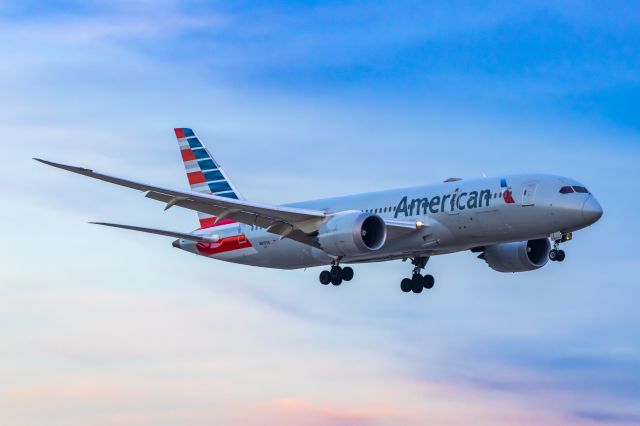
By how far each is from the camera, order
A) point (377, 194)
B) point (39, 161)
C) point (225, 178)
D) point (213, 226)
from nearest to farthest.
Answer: point (39, 161) < point (377, 194) < point (213, 226) < point (225, 178)

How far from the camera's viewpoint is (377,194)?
202 ft

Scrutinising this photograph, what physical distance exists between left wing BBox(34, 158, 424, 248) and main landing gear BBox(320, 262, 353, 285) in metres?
1.90

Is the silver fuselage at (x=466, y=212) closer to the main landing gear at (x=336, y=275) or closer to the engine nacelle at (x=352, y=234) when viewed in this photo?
the main landing gear at (x=336, y=275)

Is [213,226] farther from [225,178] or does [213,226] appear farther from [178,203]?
[178,203]

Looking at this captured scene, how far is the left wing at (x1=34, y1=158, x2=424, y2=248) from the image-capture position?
5581 cm

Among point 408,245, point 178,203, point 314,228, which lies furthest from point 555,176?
point 178,203

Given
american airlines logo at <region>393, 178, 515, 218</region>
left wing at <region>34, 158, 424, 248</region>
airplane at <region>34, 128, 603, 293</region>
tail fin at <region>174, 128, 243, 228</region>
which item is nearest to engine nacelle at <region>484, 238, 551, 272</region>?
airplane at <region>34, 128, 603, 293</region>

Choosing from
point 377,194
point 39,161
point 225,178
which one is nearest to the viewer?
point 39,161

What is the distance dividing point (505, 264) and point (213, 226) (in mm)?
14150

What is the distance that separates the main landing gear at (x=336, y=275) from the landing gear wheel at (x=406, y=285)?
3.56 meters

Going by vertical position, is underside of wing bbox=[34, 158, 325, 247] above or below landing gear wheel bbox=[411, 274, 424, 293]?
above

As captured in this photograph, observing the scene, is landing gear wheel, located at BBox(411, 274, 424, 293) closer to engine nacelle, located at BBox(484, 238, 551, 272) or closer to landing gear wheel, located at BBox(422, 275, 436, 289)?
landing gear wheel, located at BBox(422, 275, 436, 289)

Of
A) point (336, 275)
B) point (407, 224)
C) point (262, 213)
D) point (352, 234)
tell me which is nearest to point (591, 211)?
point (407, 224)

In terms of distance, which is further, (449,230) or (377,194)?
(377,194)
